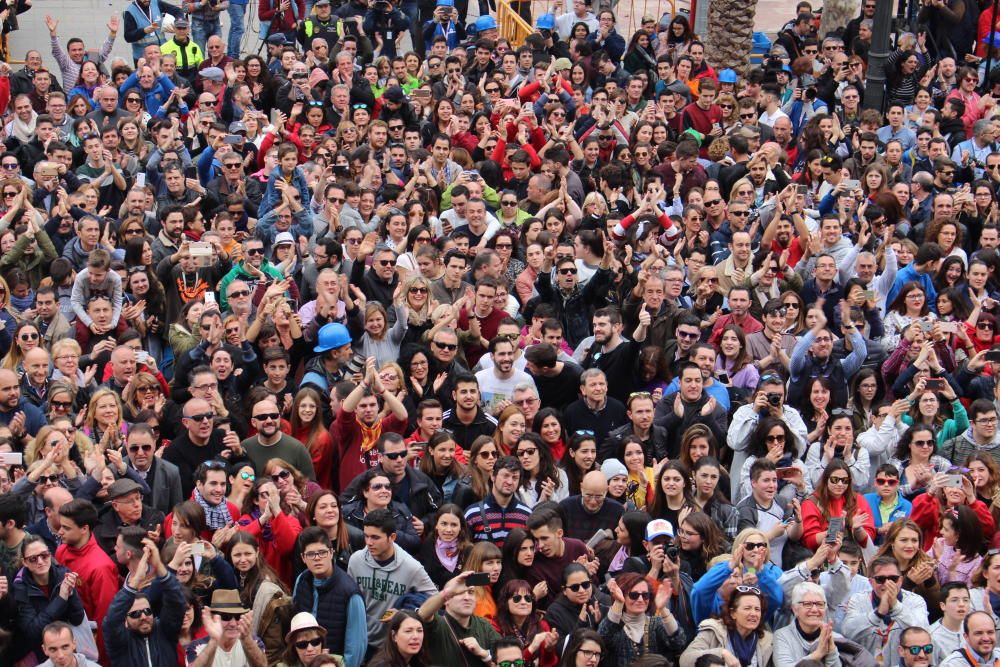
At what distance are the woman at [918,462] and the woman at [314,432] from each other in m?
3.90

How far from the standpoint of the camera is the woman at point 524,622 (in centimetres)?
980

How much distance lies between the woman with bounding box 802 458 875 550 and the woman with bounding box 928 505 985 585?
449 millimetres

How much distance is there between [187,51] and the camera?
1995 centimetres

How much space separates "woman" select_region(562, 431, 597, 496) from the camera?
1155 cm

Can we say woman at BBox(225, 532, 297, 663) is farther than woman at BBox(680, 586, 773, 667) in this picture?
No

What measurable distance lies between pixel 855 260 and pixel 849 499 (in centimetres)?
367

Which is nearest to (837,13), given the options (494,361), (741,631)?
(494,361)

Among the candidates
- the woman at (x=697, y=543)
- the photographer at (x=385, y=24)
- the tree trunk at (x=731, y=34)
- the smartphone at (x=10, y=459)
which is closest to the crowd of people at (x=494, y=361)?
the woman at (x=697, y=543)

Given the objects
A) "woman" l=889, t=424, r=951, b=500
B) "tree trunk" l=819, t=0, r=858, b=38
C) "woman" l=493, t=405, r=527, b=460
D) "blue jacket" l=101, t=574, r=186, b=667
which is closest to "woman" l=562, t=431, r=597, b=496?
"woman" l=493, t=405, r=527, b=460

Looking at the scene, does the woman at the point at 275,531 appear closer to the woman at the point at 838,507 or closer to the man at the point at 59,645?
the man at the point at 59,645

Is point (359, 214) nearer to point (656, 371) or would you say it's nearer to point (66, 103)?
point (656, 371)

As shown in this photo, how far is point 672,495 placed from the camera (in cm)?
1112

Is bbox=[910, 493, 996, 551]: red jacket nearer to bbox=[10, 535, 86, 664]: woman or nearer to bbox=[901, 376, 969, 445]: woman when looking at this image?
bbox=[901, 376, 969, 445]: woman

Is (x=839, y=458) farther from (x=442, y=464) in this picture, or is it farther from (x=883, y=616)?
(x=442, y=464)
